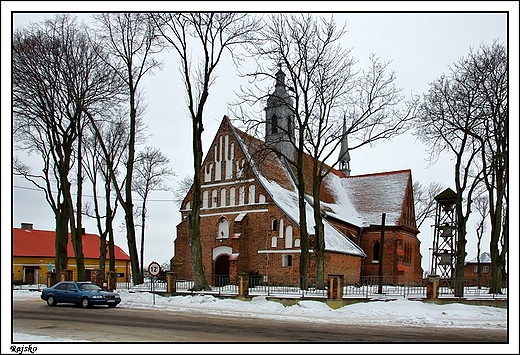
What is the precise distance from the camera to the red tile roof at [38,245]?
4903cm

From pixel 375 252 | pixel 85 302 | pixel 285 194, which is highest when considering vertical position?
pixel 285 194

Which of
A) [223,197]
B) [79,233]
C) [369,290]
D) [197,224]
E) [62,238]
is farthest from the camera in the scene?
[223,197]

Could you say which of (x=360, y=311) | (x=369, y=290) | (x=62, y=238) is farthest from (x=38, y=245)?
(x=360, y=311)

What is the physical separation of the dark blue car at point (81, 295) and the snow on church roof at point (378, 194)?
93.0ft

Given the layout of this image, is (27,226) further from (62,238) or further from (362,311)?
(362,311)

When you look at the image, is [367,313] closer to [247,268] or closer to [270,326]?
[270,326]

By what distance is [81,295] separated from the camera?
22156mm

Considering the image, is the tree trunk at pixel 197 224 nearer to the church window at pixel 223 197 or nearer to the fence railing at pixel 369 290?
the fence railing at pixel 369 290

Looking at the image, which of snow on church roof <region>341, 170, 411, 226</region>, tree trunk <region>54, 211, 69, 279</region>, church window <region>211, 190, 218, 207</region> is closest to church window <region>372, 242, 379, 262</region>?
snow on church roof <region>341, 170, 411, 226</region>

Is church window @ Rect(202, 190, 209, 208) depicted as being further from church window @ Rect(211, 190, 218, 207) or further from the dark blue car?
the dark blue car

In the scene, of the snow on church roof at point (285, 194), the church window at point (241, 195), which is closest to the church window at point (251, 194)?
the church window at point (241, 195)

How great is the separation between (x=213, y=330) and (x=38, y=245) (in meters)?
41.5

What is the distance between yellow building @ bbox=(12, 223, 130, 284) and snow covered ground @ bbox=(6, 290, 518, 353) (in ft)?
77.3

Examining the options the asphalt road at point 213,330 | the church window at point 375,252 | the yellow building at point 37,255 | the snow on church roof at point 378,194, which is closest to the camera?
the asphalt road at point 213,330
